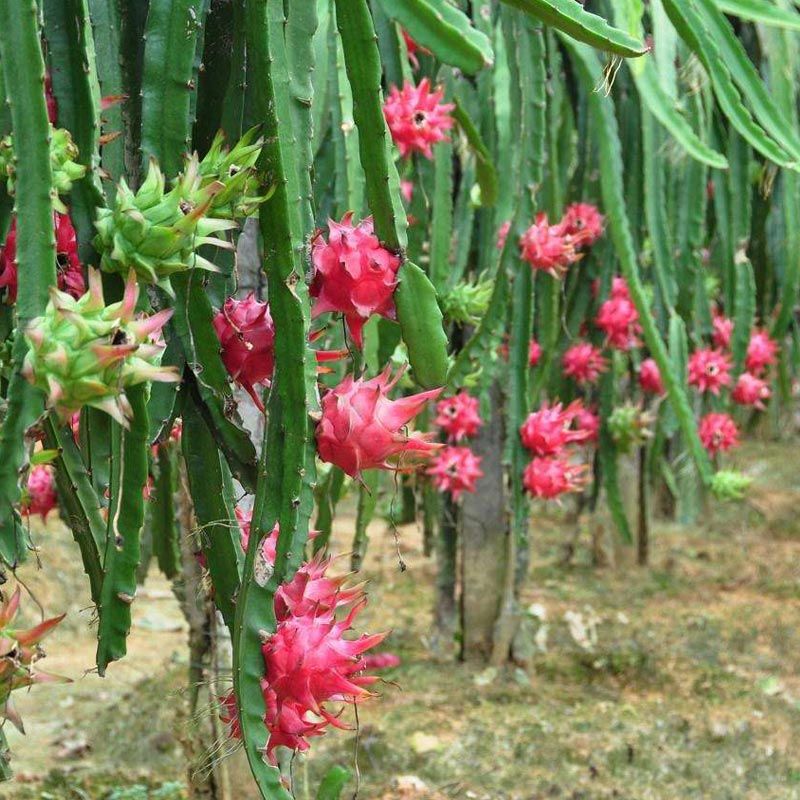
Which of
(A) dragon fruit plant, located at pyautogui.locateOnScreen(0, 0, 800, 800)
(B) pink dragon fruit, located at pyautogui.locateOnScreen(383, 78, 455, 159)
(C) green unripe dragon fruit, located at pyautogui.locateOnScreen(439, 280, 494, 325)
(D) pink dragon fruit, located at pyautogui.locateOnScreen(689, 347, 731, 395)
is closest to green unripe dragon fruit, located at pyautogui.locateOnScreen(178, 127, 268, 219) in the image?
(A) dragon fruit plant, located at pyautogui.locateOnScreen(0, 0, 800, 800)

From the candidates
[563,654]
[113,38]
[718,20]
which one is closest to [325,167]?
[718,20]

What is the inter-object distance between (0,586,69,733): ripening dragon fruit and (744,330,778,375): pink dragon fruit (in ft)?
9.86

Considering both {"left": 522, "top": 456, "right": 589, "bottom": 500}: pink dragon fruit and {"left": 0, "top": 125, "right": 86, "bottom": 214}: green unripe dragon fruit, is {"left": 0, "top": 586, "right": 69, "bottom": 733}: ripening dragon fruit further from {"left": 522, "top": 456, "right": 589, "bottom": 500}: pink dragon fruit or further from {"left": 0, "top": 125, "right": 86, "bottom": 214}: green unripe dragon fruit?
{"left": 522, "top": 456, "right": 589, "bottom": 500}: pink dragon fruit

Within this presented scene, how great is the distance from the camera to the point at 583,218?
3045 mm

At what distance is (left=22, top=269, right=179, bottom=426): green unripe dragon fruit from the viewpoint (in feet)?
2.29

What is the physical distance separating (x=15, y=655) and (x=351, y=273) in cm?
41

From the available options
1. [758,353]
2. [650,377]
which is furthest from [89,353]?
[758,353]

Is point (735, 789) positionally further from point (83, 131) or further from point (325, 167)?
point (83, 131)

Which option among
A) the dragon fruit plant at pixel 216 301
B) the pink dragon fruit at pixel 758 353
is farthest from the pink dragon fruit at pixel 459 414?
the dragon fruit plant at pixel 216 301

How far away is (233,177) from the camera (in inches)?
33.5

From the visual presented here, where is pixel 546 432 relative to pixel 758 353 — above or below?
below

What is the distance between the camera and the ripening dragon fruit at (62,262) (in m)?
0.89

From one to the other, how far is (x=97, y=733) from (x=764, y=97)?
2.36 m

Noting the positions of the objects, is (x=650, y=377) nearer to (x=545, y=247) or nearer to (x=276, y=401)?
(x=545, y=247)
